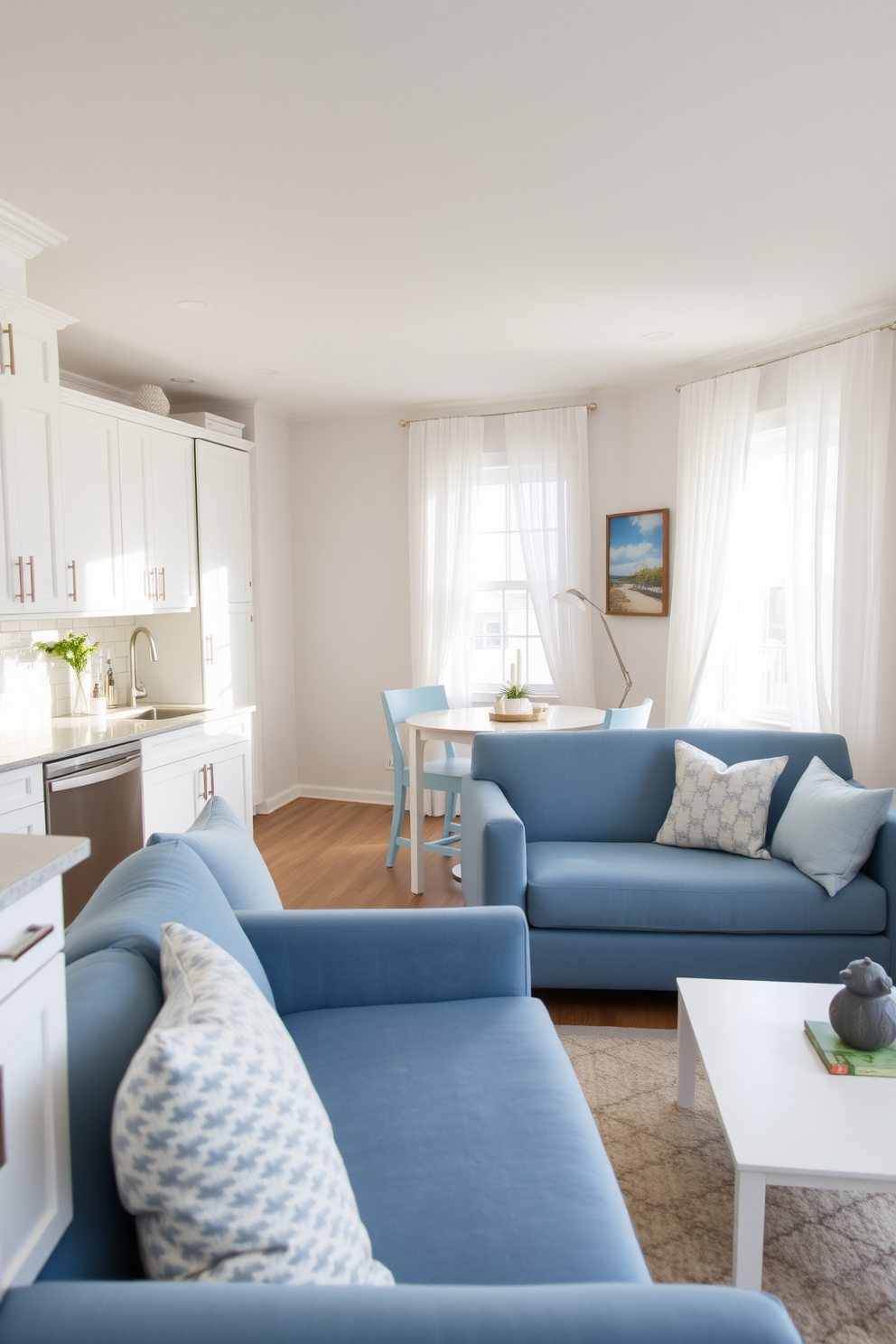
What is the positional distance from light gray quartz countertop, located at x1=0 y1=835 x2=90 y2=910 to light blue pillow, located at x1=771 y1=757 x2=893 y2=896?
7.82ft

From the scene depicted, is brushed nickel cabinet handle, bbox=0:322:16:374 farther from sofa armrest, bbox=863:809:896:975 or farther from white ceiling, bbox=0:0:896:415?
sofa armrest, bbox=863:809:896:975

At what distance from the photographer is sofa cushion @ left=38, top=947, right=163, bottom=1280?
95cm

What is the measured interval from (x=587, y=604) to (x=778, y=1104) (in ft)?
13.0

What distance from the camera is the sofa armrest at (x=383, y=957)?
6.34 feet

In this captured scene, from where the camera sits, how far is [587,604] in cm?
543

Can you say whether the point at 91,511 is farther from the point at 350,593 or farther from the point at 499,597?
the point at 499,597

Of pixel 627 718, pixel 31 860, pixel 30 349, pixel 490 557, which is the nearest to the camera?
pixel 31 860

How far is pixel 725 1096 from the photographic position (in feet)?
5.55

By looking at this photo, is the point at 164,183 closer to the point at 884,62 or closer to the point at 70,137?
the point at 70,137

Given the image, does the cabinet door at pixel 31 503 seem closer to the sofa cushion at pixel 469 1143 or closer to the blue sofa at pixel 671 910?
the blue sofa at pixel 671 910

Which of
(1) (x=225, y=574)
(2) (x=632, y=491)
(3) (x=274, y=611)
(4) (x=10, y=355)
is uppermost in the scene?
(4) (x=10, y=355)

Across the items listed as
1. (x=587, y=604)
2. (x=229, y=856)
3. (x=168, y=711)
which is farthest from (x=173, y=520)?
(x=229, y=856)

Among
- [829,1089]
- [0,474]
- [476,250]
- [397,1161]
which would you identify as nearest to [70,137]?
[0,474]

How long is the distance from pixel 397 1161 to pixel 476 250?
289cm
